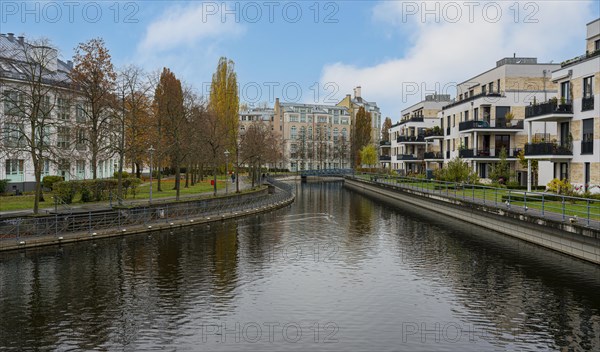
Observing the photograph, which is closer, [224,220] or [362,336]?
[362,336]

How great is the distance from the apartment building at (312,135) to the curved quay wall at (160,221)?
274 feet

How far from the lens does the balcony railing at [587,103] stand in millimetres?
32938

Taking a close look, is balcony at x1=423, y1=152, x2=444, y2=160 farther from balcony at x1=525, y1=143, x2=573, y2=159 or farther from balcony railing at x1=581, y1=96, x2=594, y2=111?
balcony railing at x1=581, y1=96, x2=594, y2=111

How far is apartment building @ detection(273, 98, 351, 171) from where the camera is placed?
134 meters

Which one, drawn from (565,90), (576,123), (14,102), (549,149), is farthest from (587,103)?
(14,102)

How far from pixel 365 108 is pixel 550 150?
12811cm

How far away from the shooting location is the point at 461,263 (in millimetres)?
22109

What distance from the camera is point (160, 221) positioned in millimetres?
31797

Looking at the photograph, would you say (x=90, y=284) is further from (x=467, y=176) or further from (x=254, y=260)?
(x=467, y=176)

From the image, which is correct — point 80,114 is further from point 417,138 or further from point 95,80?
point 417,138

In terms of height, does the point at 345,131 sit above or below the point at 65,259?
above

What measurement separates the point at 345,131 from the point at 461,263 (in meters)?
124

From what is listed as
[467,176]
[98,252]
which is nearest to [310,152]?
[467,176]

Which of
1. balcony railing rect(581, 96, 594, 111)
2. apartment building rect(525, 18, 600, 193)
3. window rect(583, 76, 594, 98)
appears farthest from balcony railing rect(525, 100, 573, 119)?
window rect(583, 76, 594, 98)
